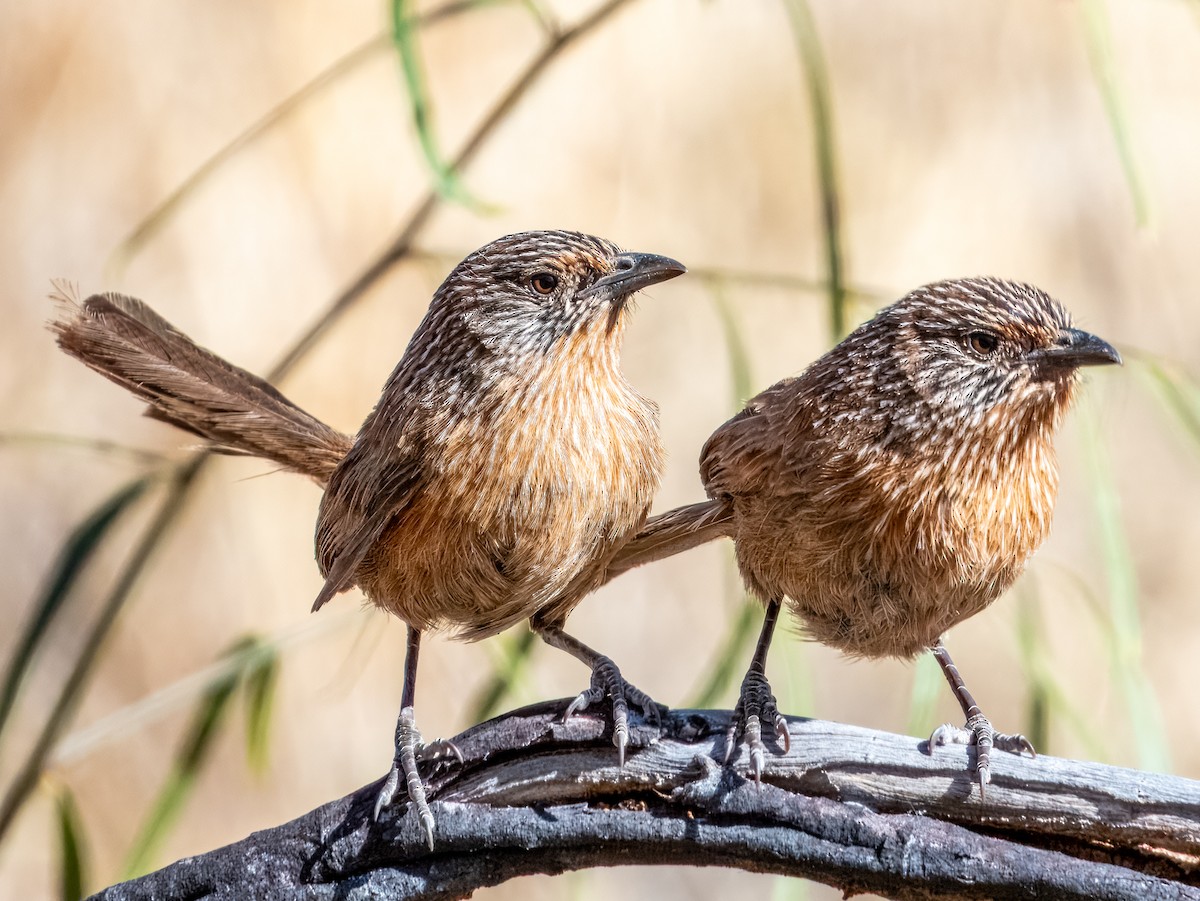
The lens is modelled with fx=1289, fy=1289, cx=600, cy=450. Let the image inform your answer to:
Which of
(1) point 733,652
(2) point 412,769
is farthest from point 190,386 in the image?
(1) point 733,652

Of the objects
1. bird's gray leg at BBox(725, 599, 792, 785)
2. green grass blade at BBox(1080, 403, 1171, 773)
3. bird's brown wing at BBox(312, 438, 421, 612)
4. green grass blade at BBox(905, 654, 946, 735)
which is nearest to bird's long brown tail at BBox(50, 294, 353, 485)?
bird's brown wing at BBox(312, 438, 421, 612)

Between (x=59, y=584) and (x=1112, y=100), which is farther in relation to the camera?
(x=59, y=584)

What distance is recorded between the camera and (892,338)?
9.19 feet

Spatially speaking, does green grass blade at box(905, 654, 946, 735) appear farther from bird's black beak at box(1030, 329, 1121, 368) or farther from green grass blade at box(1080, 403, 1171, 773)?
bird's black beak at box(1030, 329, 1121, 368)

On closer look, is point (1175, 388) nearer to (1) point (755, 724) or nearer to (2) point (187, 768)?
(1) point (755, 724)

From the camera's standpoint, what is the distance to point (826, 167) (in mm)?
3240

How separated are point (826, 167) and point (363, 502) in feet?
4.68

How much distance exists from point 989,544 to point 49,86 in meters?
4.52

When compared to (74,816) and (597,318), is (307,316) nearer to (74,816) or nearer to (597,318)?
(74,816)

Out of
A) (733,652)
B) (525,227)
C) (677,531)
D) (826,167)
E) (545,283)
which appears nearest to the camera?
(545,283)

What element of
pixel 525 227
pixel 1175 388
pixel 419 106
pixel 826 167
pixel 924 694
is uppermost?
pixel 525 227

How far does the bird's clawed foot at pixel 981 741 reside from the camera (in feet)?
8.52

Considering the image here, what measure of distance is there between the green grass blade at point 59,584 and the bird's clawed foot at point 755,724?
1908 mm

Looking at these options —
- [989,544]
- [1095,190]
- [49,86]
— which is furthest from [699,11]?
[989,544]
